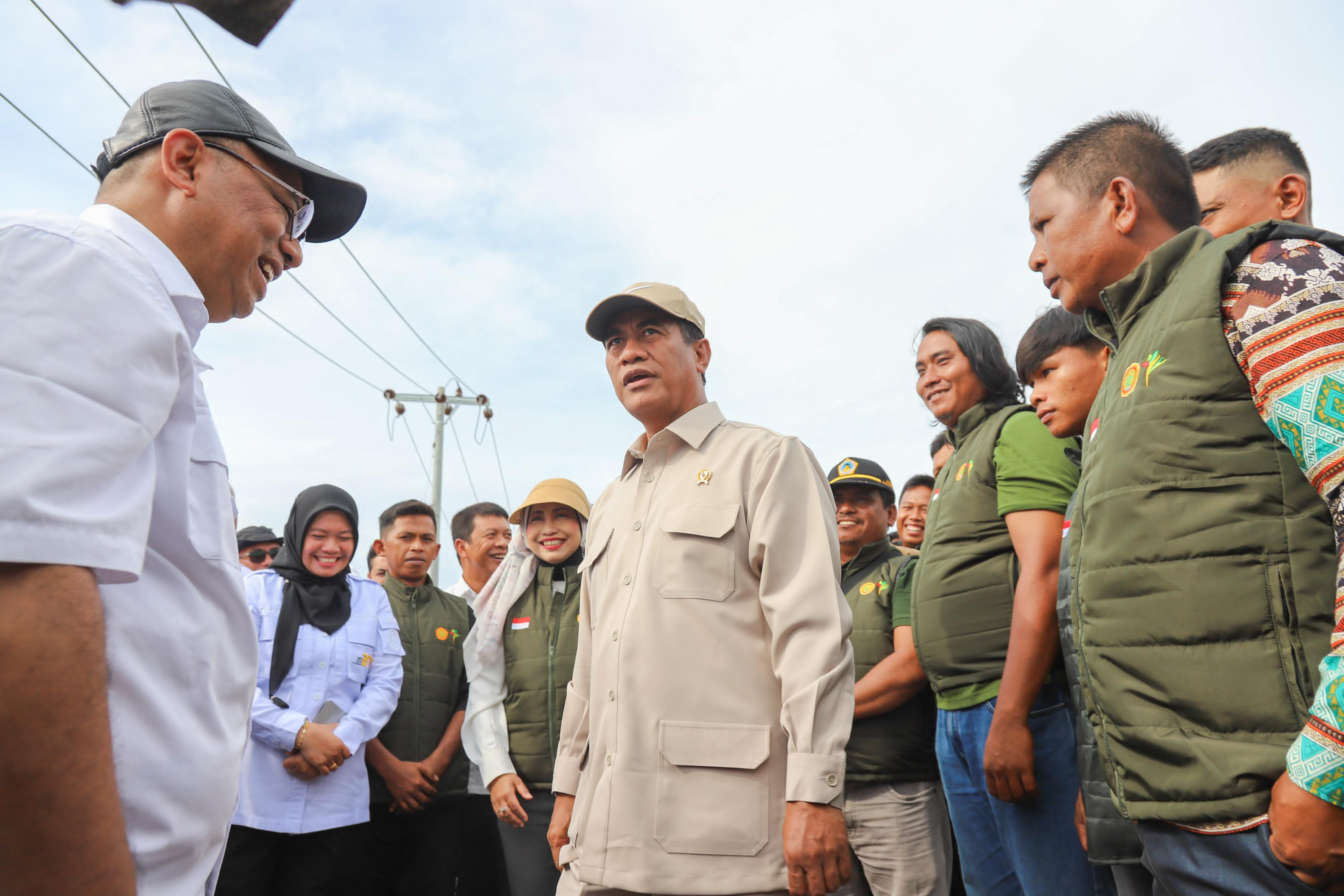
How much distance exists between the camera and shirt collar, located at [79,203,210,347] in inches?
54.0

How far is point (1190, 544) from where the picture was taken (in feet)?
5.17

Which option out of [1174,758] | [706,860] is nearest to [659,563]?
[706,860]

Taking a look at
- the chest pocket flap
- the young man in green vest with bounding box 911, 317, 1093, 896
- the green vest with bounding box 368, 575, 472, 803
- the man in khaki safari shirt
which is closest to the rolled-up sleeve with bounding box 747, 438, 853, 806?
the man in khaki safari shirt

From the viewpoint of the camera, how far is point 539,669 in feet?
15.1

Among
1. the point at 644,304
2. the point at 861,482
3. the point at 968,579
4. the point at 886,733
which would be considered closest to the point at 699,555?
the point at 644,304

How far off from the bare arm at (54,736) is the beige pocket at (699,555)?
158cm

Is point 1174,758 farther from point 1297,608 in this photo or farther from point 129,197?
point 129,197

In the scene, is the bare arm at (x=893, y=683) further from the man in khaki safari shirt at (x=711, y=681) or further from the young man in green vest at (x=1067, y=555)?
the man in khaki safari shirt at (x=711, y=681)

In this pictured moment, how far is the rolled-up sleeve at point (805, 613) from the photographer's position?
7.14 ft

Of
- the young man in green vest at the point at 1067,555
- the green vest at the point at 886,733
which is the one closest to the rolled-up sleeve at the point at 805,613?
the young man in green vest at the point at 1067,555

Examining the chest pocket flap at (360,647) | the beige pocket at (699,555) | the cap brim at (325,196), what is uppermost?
the cap brim at (325,196)

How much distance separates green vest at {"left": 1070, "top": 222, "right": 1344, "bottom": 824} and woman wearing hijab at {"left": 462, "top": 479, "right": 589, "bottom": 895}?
9.91 feet

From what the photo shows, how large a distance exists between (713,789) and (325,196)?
177 centimetres

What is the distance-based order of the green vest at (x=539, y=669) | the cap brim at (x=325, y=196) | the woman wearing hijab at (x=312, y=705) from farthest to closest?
the green vest at (x=539, y=669) → the woman wearing hijab at (x=312, y=705) → the cap brim at (x=325, y=196)
